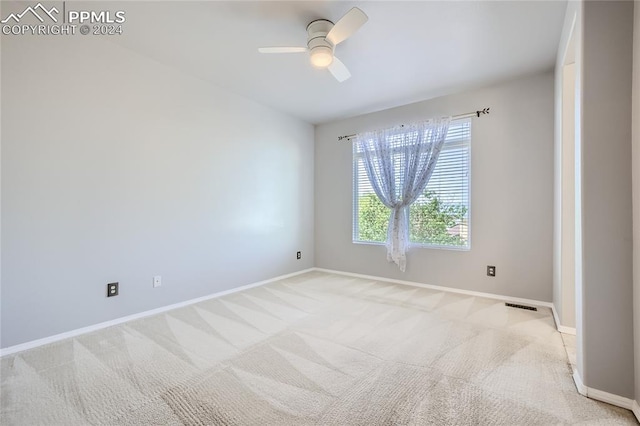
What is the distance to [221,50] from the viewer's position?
260cm

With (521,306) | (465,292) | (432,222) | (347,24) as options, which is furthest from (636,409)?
(347,24)

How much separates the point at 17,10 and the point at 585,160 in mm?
3910

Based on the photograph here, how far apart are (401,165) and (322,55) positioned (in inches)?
81.7

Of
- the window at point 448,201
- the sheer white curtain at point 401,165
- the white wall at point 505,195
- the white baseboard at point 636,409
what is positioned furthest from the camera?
the sheer white curtain at point 401,165

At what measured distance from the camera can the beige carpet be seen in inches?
56.4

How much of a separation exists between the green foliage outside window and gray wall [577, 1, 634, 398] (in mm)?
1995

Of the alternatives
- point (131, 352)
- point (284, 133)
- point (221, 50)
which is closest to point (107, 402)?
point (131, 352)

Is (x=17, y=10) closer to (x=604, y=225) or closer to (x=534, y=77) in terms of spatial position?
(x=604, y=225)

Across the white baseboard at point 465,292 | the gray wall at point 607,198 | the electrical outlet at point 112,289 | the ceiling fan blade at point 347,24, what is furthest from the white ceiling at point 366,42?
the white baseboard at point 465,292

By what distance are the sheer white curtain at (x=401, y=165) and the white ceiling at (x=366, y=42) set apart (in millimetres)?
498

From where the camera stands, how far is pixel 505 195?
128 inches

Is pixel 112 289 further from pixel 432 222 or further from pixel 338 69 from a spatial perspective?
pixel 432 222

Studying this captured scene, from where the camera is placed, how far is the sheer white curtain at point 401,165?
3625 millimetres

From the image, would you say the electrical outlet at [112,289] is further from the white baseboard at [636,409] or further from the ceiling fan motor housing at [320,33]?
the white baseboard at [636,409]
